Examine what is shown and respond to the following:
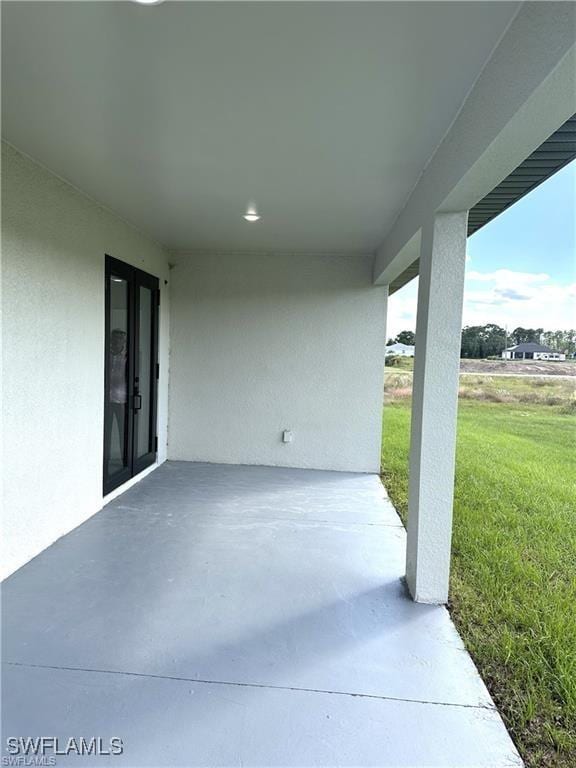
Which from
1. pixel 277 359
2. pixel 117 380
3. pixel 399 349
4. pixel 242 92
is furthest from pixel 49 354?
pixel 399 349

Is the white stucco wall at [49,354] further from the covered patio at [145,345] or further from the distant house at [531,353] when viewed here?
the distant house at [531,353]

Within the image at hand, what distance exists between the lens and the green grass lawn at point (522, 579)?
1854 millimetres

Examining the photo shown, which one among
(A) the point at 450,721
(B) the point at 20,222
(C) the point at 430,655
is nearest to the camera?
(A) the point at 450,721

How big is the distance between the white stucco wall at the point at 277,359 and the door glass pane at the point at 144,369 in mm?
590

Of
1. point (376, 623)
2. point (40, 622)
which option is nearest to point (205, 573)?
point (40, 622)

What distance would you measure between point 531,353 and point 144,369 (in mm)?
6116

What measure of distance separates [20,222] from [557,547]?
450 cm

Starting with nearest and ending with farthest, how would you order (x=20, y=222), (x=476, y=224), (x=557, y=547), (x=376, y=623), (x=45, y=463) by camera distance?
(x=376, y=623) < (x=20, y=222) < (x=45, y=463) < (x=557, y=547) < (x=476, y=224)

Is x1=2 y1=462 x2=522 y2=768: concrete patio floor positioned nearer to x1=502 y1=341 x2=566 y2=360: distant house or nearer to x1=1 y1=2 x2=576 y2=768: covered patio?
x1=1 y1=2 x2=576 y2=768: covered patio

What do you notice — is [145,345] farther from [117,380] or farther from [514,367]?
[514,367]

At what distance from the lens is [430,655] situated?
217cm

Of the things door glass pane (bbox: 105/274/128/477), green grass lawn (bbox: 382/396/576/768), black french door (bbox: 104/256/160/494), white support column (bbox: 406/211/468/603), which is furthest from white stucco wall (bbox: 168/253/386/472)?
white support column (bbox: 406/211/468/603)

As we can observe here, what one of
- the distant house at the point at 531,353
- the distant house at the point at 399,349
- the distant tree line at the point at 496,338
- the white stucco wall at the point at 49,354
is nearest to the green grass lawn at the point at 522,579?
the distant house at the point at 531,353

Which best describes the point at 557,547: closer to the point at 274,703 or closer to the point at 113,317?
the point at 274,703
